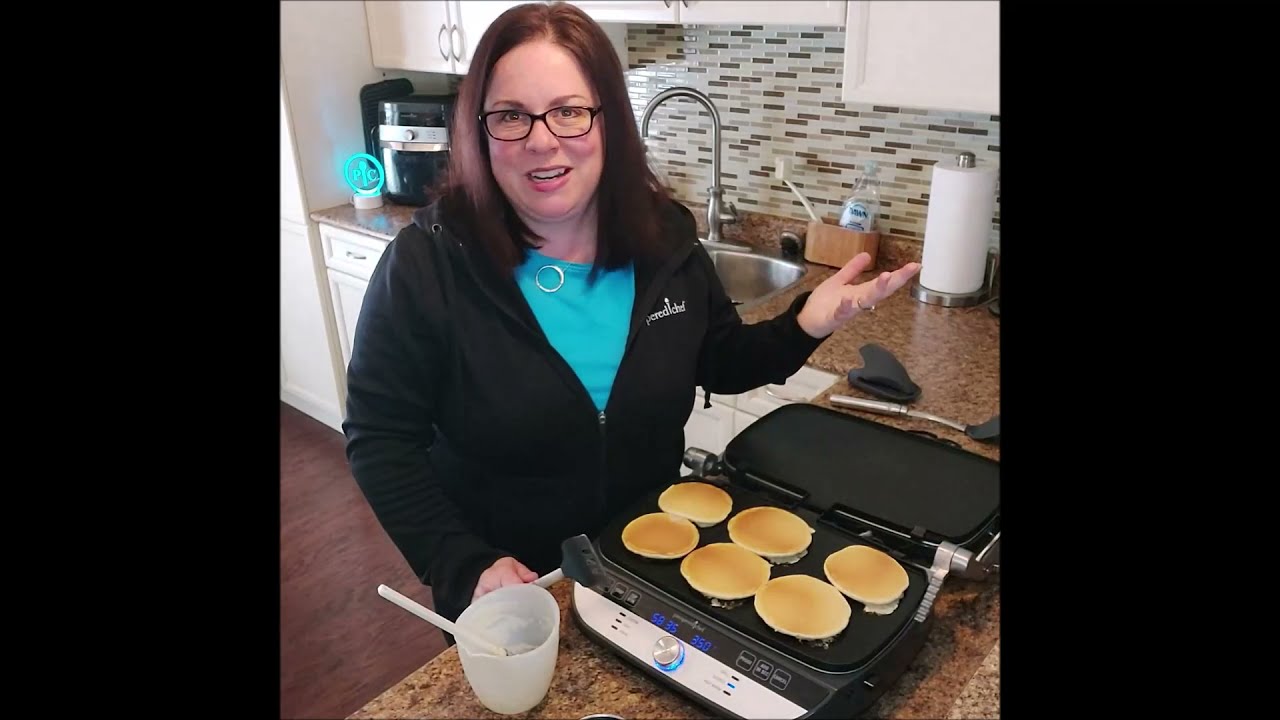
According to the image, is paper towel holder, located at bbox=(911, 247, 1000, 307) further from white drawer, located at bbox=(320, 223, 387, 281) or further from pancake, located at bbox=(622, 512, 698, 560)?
white drawer, located at bbox=(320, 223, 387, 281)

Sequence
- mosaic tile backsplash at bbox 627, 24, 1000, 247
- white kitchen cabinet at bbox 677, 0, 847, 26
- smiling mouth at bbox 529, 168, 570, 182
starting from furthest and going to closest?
mosaic tile backsplash at bbox 627, 24, 1000, 247, white kitchen cabinet at bbox 677, 0, 847, 26, smiling mouth at bbox 529, 168, 570, 182

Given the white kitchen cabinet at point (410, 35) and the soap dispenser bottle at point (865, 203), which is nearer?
the soap dispenser bottle at point (865, 203)

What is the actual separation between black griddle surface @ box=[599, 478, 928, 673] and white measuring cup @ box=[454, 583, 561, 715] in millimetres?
96

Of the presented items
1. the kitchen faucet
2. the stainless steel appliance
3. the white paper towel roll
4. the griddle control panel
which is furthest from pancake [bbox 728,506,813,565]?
the stainless steel appliance

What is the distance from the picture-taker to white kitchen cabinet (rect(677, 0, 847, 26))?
158 centimetres

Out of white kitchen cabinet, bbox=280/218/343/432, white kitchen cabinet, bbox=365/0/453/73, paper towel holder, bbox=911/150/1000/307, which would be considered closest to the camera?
paper towel holder, bbox=911/150/1000/307

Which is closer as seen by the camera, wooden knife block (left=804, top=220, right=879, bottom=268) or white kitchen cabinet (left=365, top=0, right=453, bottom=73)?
wooden knife block (left=804, top=220, right=879, bottom=268)

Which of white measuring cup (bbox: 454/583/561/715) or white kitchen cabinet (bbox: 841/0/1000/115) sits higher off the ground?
white kitchen cabinet (bbox: 841/0/1000/115)

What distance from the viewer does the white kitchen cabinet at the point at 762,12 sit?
1.58m

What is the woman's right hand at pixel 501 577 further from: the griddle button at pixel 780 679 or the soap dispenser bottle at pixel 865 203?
the soap dispenser bottle at pixel 865 203

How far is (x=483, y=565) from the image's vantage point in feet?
3.18

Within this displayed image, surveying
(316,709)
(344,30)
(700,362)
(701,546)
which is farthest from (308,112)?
(701,546)

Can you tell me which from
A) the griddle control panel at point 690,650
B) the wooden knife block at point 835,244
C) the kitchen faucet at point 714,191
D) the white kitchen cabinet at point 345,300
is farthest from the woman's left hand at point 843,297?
the white kitchen cabinet at point 345,300

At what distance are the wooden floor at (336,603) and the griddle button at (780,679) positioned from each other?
4.03ft
